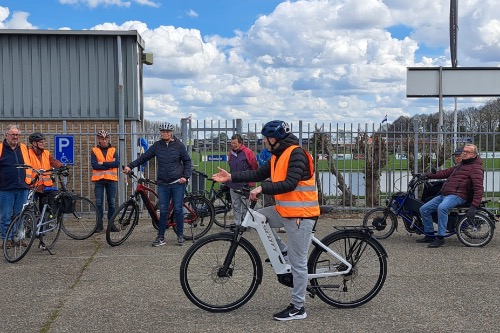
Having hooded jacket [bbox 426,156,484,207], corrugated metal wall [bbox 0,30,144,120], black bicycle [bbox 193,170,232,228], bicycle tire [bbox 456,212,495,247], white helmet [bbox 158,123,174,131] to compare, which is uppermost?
corrugated metal wall [bbox 0,30,144,120]

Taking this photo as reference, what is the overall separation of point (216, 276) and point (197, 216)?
4.34m

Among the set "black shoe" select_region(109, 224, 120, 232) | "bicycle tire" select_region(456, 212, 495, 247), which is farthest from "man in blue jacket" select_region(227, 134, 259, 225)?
"bicycle tire" select_region(456, 212, 495, 247)

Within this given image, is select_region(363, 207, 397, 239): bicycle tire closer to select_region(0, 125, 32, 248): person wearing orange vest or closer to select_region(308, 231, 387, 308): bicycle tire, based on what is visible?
select_region(308, 231, 387, 308): bicycle tire

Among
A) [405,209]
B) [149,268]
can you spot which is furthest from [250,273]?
[405,209]

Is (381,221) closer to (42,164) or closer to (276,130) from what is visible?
(276,130)

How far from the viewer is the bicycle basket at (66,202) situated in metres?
9.08

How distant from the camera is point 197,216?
32.7 feet

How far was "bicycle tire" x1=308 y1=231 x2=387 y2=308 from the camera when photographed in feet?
19.0

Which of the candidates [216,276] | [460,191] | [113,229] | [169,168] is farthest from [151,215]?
[460,191]

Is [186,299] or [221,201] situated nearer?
[186,299]

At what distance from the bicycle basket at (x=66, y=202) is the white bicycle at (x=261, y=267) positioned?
4086mm

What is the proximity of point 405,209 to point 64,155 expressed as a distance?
679 cm

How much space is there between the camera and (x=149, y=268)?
771cm

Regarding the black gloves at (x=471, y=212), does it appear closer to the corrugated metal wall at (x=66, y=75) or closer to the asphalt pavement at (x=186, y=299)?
the asphalt pavement at (x=186, y=299)
